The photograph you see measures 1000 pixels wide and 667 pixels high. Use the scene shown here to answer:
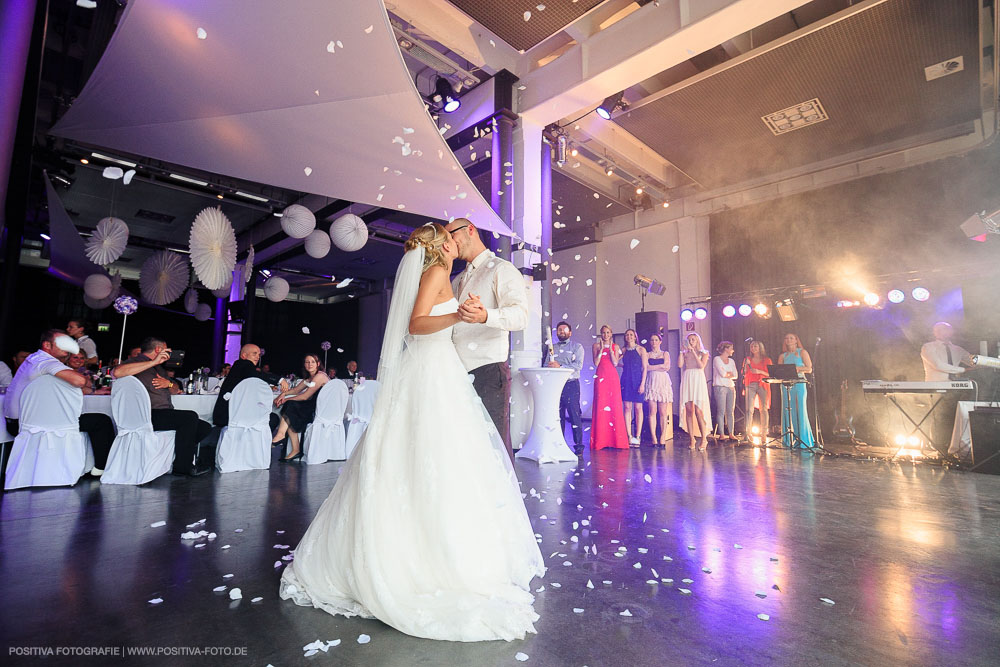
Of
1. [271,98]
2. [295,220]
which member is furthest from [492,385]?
[295,220]

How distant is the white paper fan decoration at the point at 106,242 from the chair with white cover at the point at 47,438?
3621 millimetres

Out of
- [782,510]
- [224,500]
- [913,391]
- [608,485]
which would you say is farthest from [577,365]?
[224,500]

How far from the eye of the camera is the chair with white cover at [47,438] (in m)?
3.55

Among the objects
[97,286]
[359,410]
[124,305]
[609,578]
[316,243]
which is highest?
[316,243]

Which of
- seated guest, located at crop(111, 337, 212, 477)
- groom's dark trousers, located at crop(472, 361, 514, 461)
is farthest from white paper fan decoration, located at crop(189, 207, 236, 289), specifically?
groom's dark trousers, located at crop(472, 361, 514, 461)

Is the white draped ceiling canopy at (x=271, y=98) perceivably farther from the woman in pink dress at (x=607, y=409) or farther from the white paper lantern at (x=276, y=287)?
the white paper lantern at (x=276, y=287)

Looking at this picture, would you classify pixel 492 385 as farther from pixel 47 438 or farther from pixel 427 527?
pixel 47 438

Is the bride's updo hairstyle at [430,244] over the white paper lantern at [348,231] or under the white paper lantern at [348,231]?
under

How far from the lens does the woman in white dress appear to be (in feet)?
21.7

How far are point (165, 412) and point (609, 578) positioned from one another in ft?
12.7

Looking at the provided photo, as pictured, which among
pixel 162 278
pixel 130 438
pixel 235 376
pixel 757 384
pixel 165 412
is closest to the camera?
pixel 130 438

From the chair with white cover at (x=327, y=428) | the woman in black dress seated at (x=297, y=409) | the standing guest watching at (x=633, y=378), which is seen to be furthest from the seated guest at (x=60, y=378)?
the standing guest watching at (x=633, y=378)

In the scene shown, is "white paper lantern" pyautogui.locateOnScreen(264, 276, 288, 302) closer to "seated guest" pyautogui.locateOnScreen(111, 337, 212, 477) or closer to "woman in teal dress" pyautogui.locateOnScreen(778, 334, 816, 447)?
"seated guest" pyautogui.locateOnScreen(111, 337, 212, 477)

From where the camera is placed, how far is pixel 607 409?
6039mm
